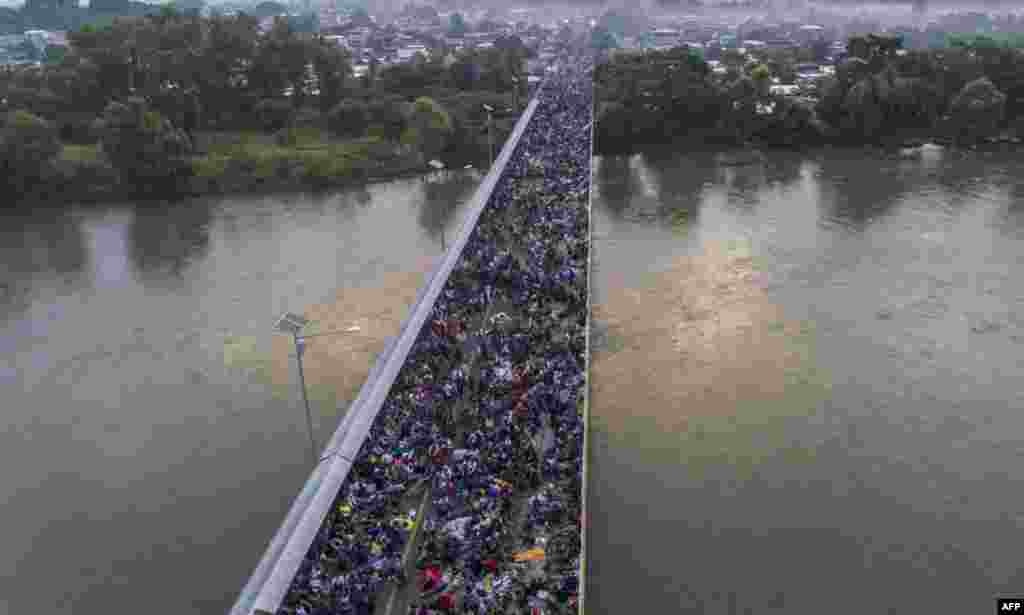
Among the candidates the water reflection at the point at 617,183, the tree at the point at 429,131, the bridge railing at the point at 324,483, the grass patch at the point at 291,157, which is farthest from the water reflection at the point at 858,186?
the grass patch at the point at 291,157

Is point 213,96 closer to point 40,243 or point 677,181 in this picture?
point 40,243

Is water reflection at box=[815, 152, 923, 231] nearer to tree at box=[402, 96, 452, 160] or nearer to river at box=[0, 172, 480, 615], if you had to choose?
river at box=[0, 172, 480, 615]

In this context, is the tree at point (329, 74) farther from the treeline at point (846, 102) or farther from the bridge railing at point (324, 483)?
the bridge railing at point (324, 483)

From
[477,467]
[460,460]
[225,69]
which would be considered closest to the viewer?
[477,467]

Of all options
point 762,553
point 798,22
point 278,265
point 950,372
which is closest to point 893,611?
point 762,553

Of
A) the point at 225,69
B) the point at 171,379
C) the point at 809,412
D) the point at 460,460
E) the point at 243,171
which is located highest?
the point at 225,69

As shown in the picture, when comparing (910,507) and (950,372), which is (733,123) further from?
(910,507)

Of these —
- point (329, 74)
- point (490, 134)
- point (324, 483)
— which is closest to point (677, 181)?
point (490, 134)
